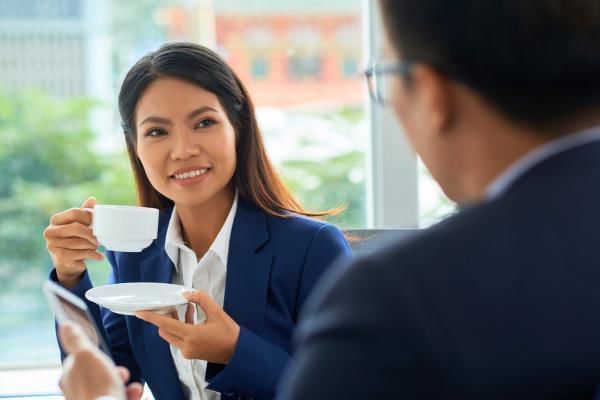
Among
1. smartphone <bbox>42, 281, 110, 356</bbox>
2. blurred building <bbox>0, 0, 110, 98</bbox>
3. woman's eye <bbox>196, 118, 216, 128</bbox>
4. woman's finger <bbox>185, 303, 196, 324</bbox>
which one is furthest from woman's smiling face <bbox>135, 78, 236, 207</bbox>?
blurred building <bbox>0, 0, 110, 98</bbox>

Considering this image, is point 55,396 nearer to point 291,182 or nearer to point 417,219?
point 417,219

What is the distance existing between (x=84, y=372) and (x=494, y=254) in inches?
22.7

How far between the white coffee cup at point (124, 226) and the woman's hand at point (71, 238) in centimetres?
8

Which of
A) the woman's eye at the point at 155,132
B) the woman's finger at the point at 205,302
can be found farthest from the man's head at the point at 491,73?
the woman's eye at the point at 155,132

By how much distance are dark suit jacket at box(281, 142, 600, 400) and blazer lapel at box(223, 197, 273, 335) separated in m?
1.01

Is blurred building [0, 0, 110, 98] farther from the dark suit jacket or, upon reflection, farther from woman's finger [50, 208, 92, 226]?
the dark suit jacket

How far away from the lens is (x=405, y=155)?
268 cm

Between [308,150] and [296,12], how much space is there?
20.9 inches

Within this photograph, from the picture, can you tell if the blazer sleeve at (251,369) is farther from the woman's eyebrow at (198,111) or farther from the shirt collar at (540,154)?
the shirt collar at (540,154)

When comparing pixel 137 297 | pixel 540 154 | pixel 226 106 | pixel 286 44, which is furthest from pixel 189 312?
pixel 286 44

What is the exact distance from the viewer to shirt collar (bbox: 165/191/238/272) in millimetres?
1742

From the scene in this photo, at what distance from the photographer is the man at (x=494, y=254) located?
621mm

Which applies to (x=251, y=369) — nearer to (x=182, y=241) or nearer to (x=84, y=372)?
(x=182, y=241)

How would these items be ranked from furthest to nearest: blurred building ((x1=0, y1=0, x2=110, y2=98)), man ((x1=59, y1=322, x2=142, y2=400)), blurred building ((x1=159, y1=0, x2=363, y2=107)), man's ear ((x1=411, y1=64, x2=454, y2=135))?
1. blurred building ((x1=0, y1=0, x2=110, y2=98))
2. blurred building ((x1=159, y1=0, x2=363, y2=107))
3. man ((x1=59, y1=322, x2=142, y2=400))
4. man's ear ((x1=411, y1=64, x2=454, y2=135))
